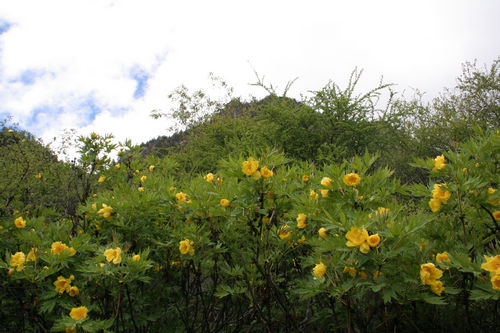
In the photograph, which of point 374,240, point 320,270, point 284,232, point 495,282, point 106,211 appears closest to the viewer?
point 495,282

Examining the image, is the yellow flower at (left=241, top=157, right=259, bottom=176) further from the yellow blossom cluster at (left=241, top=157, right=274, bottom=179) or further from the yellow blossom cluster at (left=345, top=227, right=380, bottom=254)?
the yellow blossom cluster at (left=345, top=227, right=380, bottom=254)

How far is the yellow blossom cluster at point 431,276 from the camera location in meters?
1.25

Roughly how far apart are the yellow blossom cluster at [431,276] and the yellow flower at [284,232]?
2.49 feet

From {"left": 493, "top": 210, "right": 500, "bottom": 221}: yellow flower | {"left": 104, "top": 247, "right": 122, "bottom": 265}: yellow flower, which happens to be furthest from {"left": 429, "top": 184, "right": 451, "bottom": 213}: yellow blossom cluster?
{"left": 104, "top": 247, "right": 122, "bottom": 265}: yellow flower

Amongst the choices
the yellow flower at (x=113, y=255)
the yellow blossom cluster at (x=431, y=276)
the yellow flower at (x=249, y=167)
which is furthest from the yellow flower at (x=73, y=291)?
the yellow blossom cluster at (x=431, y=276)

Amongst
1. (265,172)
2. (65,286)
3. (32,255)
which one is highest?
(265,172)

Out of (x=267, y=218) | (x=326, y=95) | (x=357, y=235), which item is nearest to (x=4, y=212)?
(x=267, y=218)

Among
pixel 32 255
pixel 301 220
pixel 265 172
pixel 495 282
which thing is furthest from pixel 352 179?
pixel 32 255

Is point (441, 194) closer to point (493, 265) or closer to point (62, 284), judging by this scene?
point (493, 265)

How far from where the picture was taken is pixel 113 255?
1647 millimetres

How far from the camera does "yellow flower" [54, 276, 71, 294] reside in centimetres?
184

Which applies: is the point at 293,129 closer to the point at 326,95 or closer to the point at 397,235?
the point at 326,95

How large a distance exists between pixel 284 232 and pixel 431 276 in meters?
0.84

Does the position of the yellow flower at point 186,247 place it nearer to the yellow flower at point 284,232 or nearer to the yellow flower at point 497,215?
the yellow flower at point 284,232
